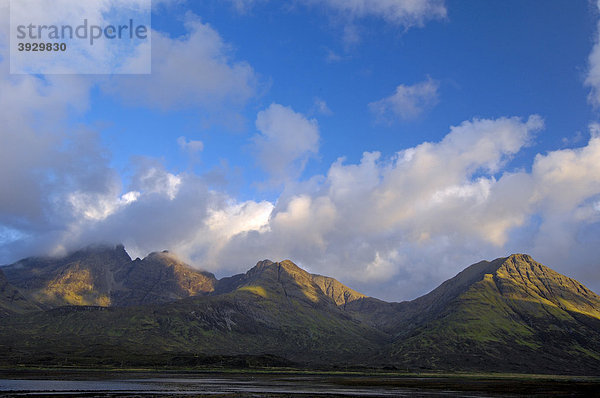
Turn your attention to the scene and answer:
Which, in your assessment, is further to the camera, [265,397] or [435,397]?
[435,397]

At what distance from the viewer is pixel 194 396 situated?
10675 centimetres

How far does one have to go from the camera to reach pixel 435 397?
120 m

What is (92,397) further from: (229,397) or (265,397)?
(265,397)

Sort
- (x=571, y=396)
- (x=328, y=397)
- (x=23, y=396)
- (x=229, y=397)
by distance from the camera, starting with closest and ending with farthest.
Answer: (x=23, y=396)
(x=229, y=397)
(x=328, y=397)
(x=571, y=396)

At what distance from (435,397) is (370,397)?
1795cm

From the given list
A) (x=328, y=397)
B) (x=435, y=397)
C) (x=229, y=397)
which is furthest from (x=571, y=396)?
(x=229, y=397)

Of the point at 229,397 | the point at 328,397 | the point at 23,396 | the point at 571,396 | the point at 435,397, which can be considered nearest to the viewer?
the point at 23,396

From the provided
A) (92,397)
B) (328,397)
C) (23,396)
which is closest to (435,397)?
(328,397)

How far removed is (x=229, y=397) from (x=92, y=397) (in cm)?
2928

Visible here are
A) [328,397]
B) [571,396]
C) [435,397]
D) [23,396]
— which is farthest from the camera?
[571,396]

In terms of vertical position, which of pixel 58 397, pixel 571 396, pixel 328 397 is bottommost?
pixel 571 396

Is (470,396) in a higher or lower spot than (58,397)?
lower

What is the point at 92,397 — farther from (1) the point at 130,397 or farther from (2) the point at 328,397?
(2) the point at 328,397

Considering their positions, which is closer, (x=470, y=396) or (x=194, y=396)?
(x=194, y=396)
